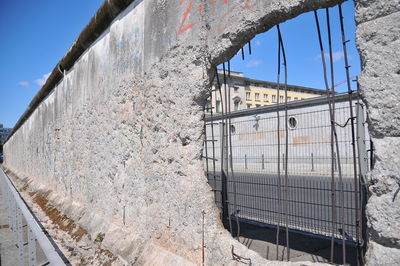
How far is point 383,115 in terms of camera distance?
177cm

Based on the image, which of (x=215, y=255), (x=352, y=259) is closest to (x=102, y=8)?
(x=215, y=255)

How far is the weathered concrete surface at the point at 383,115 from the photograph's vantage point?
5.65 feet

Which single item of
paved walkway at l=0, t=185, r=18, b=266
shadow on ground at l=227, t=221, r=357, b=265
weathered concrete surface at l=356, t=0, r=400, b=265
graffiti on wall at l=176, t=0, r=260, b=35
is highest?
graffiti on wall at l=176, t=0, r=260, b=35

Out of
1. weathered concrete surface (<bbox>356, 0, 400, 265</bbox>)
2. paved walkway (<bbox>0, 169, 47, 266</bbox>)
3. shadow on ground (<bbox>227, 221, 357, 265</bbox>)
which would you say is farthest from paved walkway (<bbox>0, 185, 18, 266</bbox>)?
weathered concrete surface (<bbox>356, 0, 400, 265</bbox>)

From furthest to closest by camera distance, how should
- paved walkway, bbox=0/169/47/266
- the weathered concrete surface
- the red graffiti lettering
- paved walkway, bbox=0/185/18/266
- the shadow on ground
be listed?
paved walkway, bbox=0/185/18/266
paved walkway, bbox=0/169/47/266
the shadow on ground
the red graffiti lettering
the weathered concrete surface

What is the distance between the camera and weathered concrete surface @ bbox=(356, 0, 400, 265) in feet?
5.65

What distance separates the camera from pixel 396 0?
172 centimetres

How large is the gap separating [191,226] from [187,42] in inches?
65.8

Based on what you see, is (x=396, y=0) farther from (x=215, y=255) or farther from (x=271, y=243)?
(x=271, y=243)

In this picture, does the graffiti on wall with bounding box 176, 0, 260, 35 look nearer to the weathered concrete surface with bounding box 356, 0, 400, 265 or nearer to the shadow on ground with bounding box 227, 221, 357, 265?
the weathered concrete surface with bounding box 356, 0, 400, 265

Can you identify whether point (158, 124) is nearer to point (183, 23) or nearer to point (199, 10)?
point (183, 23)

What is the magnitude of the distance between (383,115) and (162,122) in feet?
7.00

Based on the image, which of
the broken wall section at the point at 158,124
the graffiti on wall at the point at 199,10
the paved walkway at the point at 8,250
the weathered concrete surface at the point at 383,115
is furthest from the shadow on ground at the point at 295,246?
the paved walkway at the point at 8,250

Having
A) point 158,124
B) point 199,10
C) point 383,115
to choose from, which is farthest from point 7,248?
point 383,115
